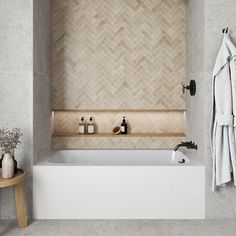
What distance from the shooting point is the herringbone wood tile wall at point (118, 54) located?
3762 millimetres

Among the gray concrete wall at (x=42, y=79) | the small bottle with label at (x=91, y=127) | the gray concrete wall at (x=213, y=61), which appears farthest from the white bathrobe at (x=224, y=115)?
the gray concrete wall at (x=42, y=79)

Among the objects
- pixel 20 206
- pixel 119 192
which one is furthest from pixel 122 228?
pixel 20 206

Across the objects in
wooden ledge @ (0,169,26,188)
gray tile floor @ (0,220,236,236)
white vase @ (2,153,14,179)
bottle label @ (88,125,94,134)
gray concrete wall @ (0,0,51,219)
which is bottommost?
gray tile floor @ (0,220,236,236)

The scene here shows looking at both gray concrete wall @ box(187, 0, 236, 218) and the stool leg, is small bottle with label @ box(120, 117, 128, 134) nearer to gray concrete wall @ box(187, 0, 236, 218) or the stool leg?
gray concrete wall @ box(187, 0, 236, 218)

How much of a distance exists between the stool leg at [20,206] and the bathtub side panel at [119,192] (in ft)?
0.64

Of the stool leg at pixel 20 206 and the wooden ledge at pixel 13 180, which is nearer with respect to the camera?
the wooden ledge at pixel 13 180

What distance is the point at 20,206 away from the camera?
8.86 feet

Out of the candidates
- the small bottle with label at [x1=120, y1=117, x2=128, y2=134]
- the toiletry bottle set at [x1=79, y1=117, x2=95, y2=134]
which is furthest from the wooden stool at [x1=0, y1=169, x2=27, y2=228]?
the small bottle with label at [x1=120, y1=117, x2=128, y2=134]

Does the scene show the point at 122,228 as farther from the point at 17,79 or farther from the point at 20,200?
Answer: the point at 17,79

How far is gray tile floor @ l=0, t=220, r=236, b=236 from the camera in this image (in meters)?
2.62

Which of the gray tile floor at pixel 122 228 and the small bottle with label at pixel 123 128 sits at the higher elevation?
the small bottle with label at pixel 123 128

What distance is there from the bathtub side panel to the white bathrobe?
0.69ft

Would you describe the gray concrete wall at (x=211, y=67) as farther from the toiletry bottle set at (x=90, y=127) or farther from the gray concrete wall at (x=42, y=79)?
the gray concrete wall at (x=42, y=79)

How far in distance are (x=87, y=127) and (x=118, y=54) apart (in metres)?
0.98
